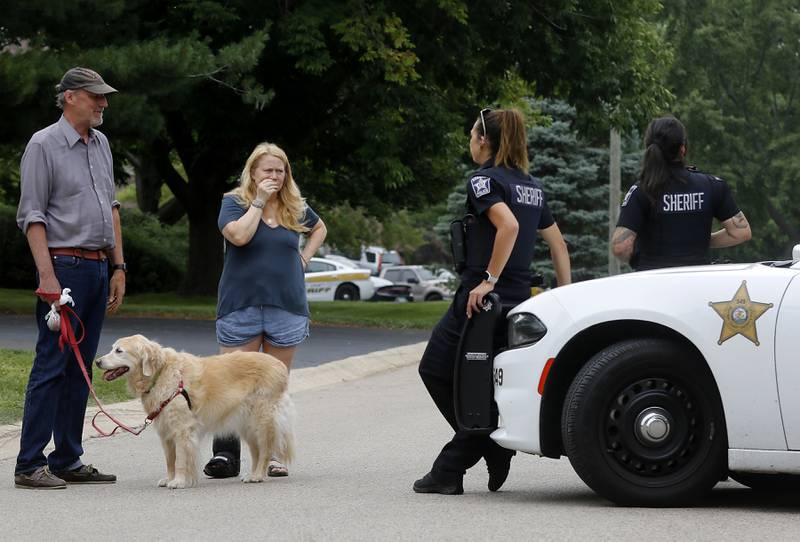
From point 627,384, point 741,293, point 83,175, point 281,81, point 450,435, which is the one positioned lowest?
point 450,435

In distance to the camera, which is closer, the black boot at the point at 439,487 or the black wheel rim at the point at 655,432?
the black wheel rim at the point at 655,432

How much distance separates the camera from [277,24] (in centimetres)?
2417

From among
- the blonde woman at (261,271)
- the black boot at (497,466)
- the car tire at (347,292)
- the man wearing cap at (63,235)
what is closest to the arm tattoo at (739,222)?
the black boot at (497,466)

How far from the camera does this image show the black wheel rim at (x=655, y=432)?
247 inches

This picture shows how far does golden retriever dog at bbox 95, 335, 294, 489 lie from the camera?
737 centimetres

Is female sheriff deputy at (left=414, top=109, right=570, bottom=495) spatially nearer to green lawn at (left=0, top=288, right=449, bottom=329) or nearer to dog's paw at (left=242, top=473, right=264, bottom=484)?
dog's paw at (left=242, top=473, right=264, bottom=484)

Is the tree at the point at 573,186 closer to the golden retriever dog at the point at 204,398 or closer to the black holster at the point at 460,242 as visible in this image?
the golden retriever dog at the point at 204,398

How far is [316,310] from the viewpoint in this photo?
28.2 meters

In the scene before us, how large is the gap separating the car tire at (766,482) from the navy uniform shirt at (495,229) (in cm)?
145

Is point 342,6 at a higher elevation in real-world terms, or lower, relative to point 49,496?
higher

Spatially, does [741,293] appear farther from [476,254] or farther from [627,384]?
[476,254]

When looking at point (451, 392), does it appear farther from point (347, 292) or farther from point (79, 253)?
point (347, 292)

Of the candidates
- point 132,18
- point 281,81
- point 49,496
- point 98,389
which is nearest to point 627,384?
point 49,496

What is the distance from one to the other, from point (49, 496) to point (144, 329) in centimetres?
1370
